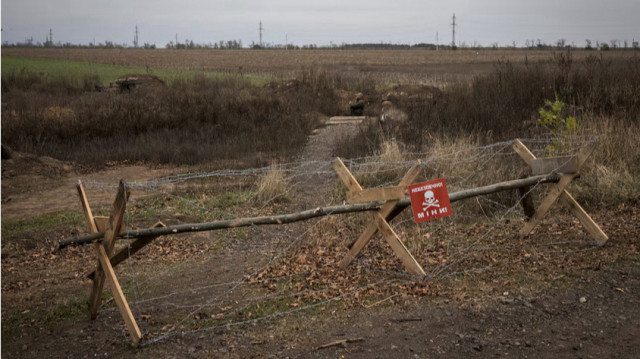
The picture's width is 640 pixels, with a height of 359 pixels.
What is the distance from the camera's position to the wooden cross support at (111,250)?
550cm

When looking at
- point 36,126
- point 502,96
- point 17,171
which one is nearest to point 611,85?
point 502,96

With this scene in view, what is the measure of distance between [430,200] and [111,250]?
309cm

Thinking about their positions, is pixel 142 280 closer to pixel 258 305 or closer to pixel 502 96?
pixel 258 305

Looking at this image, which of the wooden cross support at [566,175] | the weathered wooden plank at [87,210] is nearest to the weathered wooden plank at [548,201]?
the wooden cross support at [566,175]

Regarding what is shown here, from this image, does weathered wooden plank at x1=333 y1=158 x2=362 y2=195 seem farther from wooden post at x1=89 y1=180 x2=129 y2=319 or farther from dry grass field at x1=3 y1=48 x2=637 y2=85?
dry grass field at x1=3 y1=48 x2=637 y2=85

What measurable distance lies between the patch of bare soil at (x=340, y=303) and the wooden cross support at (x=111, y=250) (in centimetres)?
26

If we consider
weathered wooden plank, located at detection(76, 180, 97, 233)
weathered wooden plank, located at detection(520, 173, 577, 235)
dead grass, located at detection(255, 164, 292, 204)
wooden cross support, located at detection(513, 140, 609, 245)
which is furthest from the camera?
dead grass, located at detection(255, 164, 292, 204)

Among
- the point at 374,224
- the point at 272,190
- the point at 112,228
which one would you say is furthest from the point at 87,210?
the point at 272,190

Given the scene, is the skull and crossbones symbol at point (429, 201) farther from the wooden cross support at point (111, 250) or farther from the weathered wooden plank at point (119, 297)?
the weathered wooden plank at point (119, 297)

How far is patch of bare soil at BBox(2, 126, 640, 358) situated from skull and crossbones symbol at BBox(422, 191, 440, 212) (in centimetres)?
90

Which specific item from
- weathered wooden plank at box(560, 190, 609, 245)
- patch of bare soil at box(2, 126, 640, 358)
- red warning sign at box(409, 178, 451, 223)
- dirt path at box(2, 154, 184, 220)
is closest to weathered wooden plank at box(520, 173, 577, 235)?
weathered wooden plank at box(560, 190, 609, 245)

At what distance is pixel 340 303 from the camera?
626cm

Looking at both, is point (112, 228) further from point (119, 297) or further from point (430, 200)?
point (430, 200)

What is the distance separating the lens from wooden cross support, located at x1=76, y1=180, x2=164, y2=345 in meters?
5.50
